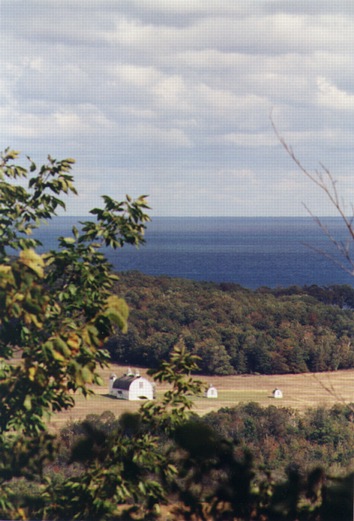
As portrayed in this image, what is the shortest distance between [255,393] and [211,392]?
0.27 m

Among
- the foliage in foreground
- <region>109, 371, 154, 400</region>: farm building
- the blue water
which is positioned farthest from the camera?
the blue water

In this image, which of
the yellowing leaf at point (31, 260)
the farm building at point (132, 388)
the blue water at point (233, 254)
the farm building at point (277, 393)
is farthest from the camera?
the blue water at point (233, 254)

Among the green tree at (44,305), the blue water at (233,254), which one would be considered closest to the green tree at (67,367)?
the green tree at (44,305)

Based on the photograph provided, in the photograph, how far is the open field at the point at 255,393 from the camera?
3713mm

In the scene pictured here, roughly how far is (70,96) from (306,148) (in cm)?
137

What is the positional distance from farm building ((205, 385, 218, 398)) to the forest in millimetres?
101

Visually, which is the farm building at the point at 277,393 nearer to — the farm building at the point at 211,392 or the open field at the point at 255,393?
the open field at the point at 255,393

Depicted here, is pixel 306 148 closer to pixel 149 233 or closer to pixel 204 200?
pixel 204 200

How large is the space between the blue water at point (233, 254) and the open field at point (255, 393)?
0.56m

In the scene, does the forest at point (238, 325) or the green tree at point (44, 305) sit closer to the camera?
the green tree at point (44, 305)

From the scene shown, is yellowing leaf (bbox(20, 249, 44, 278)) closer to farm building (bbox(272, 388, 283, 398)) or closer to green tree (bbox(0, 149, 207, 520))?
green tree (bbox(0, 149, 207, 520))

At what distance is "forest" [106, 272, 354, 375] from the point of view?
3941 mm

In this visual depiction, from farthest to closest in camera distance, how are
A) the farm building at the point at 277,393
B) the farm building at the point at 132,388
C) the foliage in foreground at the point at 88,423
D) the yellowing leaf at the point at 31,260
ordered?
1. the farm building at the point at 277,393
2. the farm building at the point at 132,388
3. the foliage in foreground at the point at 88,423
4. the yellowing leaf at the point at 31,260

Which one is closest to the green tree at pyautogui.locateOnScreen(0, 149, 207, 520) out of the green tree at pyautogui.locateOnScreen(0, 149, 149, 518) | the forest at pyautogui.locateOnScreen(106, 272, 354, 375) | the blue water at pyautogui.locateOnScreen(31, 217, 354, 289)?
the green tree at pyautogui.locateOnScreen(0, 149, 149, 518)
